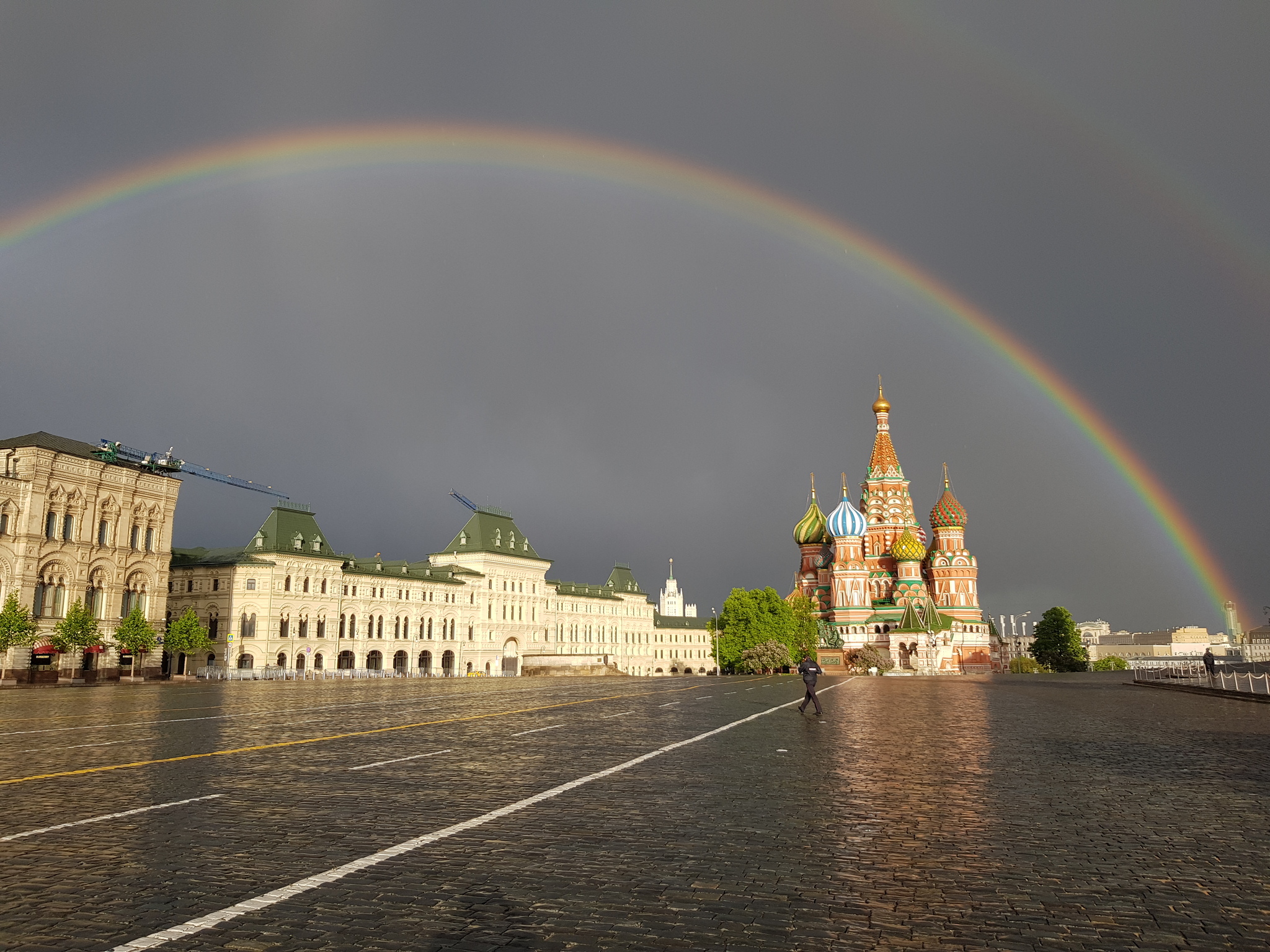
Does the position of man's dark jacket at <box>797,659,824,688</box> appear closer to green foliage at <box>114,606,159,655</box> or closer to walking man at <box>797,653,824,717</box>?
walking man at <box>797,653,824,717</box>

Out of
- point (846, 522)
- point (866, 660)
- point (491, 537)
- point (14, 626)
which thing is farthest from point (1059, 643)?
point (14, 626)

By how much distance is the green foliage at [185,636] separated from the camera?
7275 cm

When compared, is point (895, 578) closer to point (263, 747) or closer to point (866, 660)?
point (866, 660)

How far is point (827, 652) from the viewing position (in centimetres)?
10581

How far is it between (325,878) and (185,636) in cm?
7396

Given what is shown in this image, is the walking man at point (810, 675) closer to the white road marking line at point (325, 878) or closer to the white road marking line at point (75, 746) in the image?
the white road marking line at point (325, 878)

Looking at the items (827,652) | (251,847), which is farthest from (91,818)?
(827,652)

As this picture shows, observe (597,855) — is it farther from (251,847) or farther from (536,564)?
(536,564)

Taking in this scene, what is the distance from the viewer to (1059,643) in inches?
5295

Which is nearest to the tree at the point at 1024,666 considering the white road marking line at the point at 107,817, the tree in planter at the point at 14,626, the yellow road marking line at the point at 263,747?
the tree in planter at the point at 14,626

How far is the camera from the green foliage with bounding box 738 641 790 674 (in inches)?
3942

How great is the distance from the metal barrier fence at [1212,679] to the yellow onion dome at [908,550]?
1682 inches

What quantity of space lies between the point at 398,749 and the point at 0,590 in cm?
5361

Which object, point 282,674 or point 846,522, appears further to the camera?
point 846,522
